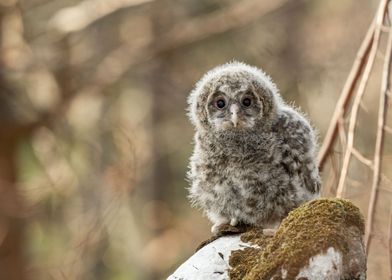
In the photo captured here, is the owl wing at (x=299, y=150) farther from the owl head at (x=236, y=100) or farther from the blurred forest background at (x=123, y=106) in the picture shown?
the blurred forest background at (x=123, y=106)

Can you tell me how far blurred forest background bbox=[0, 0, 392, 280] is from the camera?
31.6ft

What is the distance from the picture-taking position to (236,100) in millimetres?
4387

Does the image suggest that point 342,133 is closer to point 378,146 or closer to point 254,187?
point 378,146

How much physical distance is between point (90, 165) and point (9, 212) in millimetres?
2819

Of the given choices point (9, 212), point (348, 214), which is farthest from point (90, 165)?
point (348, 214)

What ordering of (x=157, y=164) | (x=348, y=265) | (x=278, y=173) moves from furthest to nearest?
(x=157, y=164), (x=278, y=173), (x=348, y=265)

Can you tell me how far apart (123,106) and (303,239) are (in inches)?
467

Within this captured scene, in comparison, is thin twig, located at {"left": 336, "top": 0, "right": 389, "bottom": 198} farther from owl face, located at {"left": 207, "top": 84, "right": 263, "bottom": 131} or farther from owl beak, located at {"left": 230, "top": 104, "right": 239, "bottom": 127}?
owl beak, located at {"left": 230, "top": 104, "right": 239, "bottom": 127}

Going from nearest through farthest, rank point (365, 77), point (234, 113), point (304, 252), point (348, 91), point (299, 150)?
point (304, 252) → point (234, 113) → point (299, 150) → point (365, 77) → point (348, 91)

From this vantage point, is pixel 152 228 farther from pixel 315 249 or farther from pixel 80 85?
pixel 315 249

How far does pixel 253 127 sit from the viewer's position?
4414 mm

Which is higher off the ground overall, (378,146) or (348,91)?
(348,91)

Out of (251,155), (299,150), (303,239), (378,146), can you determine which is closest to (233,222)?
(251,155)

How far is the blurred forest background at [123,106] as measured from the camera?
964 centimetres
